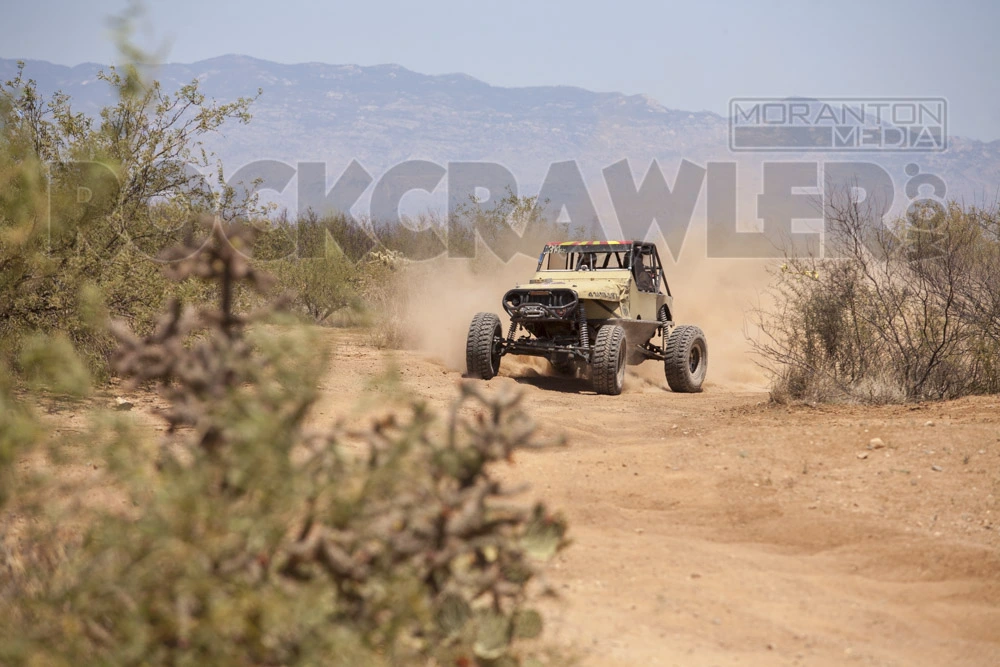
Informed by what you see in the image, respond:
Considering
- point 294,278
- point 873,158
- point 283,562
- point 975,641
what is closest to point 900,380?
point 975,641

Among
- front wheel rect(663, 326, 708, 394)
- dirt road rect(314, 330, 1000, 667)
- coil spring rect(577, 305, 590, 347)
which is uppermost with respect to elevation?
coil spring rect(577, 305, 590, 347)

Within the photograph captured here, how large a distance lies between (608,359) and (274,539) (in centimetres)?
1000

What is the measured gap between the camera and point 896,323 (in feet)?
35.6

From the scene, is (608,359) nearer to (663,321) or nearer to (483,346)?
(483,346)

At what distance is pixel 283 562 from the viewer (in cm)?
237

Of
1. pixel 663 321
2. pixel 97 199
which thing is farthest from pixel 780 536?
pixel 663 321

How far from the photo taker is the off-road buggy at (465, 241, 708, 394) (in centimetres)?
1239

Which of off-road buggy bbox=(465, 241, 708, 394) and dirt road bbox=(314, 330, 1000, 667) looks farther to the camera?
off-road buggy bbox=(465, 241, 708, 394)

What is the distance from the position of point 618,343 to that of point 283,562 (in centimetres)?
994

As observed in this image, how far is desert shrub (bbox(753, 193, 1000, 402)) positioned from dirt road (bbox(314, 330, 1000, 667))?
0.91m

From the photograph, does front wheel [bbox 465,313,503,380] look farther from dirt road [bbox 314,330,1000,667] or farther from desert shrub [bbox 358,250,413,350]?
desert shrub [bbox 358,250,413,350]

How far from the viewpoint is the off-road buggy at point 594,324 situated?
1239 centimetres

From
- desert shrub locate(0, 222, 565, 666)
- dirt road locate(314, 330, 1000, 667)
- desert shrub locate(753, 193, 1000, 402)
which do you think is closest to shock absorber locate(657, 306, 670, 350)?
desert shrub locate(753, 193, 1000, 402)

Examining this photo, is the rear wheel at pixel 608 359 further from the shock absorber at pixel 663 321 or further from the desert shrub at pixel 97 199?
the desert shrub at pixel 97 199
